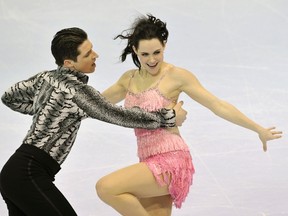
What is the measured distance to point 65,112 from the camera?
356cm

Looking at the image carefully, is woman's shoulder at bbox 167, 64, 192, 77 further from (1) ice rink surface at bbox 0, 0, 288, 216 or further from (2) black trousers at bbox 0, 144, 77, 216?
(1) ice rink surface at bbox 0, 0, 288, 216

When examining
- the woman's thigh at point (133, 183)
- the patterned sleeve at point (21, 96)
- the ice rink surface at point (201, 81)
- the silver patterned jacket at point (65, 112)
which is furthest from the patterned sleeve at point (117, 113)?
the ice rink surface at point (201, 81)

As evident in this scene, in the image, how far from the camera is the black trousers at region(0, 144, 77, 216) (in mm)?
3492

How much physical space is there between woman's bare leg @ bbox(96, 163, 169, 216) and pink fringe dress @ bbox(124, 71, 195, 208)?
68mm

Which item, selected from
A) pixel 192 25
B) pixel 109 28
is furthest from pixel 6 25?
pixel 192 25

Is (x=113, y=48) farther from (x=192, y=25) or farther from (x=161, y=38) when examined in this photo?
(x=161, y=38)

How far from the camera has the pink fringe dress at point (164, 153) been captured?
3.86 meters

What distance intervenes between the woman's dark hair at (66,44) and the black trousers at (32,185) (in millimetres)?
540

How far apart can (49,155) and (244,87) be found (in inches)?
151

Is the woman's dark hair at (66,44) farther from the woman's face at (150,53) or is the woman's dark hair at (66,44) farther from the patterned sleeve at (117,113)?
the woman's face at (150,53)

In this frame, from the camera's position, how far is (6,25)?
8289 mm

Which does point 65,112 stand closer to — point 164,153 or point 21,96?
point 21,96

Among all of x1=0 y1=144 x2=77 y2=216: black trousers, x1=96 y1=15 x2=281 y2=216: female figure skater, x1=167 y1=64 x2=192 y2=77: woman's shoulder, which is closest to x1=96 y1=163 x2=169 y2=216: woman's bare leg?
x1=96 y1=15 x2=281 y2=216: female figure skater

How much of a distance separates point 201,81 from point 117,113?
378 centimetres
